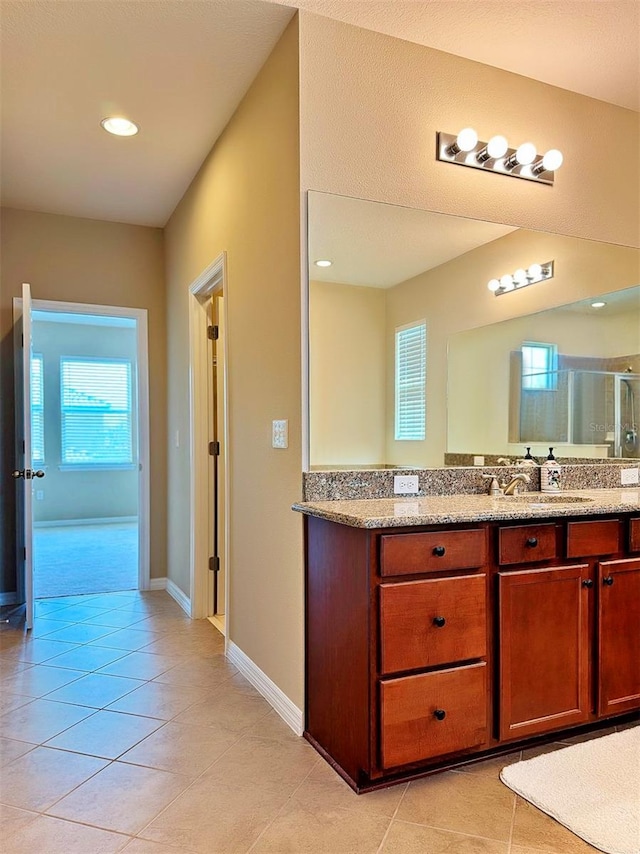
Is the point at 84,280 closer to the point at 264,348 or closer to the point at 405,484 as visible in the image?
the point at 264,348

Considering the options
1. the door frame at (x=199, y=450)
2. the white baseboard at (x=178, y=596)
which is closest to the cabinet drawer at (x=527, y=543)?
the door frame at (x=199, y=450)

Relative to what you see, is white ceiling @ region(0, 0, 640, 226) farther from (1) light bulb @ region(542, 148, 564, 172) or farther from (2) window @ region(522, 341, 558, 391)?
(2) window @ region(522, 341, 558, 391)

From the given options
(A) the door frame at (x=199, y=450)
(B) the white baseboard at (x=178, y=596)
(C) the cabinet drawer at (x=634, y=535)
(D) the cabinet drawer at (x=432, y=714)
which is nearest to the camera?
(D) the cabinet drawer at (x=432, y=714)

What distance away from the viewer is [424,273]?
8.70 feet

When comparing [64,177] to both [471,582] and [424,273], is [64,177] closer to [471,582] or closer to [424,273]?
[424,273]

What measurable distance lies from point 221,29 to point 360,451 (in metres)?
1.77

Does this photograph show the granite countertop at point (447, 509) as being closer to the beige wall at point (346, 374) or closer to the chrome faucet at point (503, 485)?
the chrome faucet at point (503, 485)

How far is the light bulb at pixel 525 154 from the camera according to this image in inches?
107

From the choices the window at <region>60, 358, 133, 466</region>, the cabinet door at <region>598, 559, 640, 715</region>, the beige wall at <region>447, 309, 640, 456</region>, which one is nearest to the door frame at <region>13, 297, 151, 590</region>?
the beige wall at <region>447, 309, 640, 456</region>

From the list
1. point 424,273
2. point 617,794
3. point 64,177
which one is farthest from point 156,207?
point 617,794

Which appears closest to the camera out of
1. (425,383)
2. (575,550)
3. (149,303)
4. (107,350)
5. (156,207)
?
(575,550)

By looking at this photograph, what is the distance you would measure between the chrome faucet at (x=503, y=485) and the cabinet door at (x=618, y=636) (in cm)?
49

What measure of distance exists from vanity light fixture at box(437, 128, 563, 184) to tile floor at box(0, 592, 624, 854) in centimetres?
242

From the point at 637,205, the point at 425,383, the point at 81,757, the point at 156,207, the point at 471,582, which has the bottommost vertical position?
the point at 81,757
